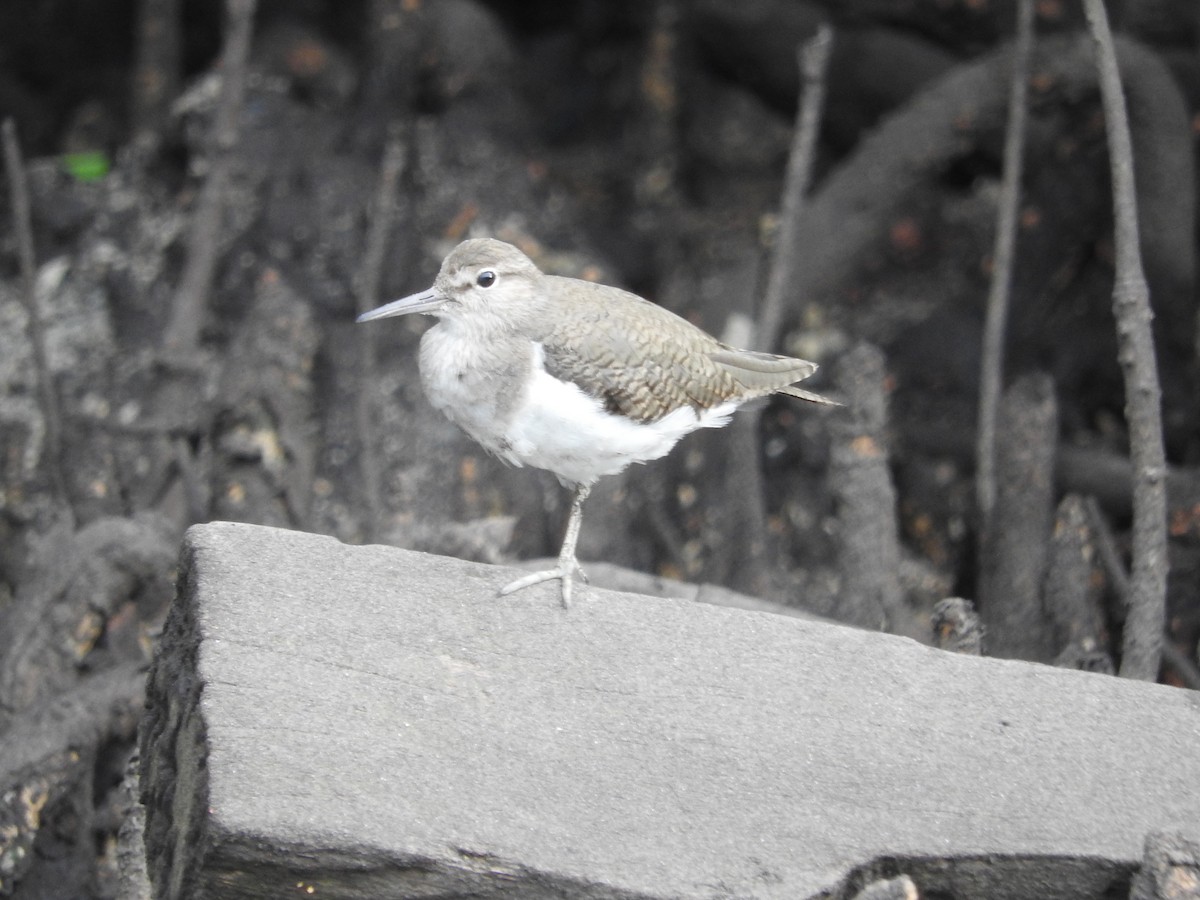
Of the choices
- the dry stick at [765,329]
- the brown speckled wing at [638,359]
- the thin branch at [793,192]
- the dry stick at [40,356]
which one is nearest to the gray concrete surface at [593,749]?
the brown speckled wing at [638,359]

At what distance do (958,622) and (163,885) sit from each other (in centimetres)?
221

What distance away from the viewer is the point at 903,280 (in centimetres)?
714

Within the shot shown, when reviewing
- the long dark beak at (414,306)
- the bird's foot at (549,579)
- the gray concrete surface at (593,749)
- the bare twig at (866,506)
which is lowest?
the gray concrete surface at (593,749)

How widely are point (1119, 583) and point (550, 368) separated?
2355mm

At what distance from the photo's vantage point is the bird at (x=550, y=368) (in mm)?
3729

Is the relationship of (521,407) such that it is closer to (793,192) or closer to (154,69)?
(793,192)

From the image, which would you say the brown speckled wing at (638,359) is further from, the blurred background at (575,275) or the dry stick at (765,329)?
the dry stick at (765,329)

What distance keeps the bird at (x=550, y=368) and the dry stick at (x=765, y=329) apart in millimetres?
1159

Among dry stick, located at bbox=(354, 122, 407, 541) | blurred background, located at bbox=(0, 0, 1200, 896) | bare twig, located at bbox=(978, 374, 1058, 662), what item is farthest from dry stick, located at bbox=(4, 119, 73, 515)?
bare twig, located at bbox=(978, 374, 1058, 662)

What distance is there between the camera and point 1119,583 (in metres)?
4.84

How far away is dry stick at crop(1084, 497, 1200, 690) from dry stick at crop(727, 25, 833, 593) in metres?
1.20

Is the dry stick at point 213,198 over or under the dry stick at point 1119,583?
over

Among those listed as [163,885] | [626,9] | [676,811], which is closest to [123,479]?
[163,885]

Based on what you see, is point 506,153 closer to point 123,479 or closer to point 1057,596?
point 123,479
